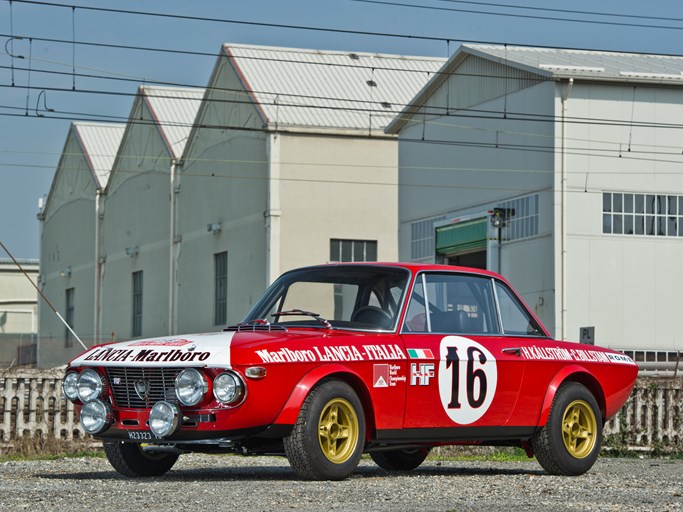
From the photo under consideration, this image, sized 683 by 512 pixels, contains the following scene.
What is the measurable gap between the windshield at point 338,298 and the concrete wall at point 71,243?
177 ft

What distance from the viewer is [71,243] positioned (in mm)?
72000

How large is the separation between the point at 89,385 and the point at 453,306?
3135 millimetres

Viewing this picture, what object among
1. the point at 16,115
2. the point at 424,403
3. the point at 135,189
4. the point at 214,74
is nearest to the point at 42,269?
the point at 135,189

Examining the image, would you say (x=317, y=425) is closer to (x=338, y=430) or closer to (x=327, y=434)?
(x=327, y=434)

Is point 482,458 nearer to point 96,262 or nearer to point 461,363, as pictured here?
point 461,363

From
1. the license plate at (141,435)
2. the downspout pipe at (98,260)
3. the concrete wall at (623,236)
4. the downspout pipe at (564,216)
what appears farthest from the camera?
the downspout pipe at (98,260)

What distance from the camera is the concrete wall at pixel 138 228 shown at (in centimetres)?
5972

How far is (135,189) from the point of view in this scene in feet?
204

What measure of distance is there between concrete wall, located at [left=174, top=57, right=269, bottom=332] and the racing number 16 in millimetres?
38646

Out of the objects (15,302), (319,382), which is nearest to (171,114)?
(15,302)

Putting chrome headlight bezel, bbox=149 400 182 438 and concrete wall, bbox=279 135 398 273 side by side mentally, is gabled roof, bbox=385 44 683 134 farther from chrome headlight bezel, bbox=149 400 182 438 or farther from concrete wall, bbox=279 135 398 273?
chrome headlight bezel, bbox=149 400 182 438

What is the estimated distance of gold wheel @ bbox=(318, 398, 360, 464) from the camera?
1013cm

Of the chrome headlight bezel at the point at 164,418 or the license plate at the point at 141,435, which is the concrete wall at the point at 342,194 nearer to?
the license plate at the point at 141,435

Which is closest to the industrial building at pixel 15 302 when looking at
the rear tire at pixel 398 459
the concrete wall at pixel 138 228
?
the concrete wall at pixel 138 228
